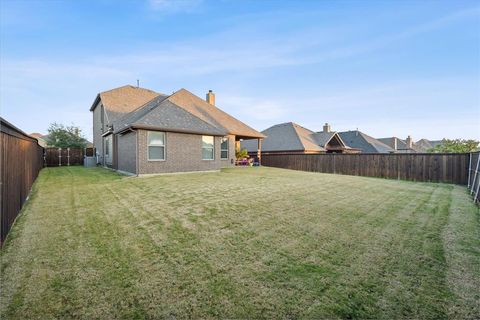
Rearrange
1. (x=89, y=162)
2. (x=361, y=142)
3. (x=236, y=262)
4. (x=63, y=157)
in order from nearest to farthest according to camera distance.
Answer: (x=236, y=262)
(x=89, y=162)
(x=63, y=157)
(x=361, y=142)

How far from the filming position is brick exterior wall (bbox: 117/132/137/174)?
11.4 meters

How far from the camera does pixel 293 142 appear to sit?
2523cm

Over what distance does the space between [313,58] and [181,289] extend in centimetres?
1672

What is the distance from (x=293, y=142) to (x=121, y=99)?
18098mm

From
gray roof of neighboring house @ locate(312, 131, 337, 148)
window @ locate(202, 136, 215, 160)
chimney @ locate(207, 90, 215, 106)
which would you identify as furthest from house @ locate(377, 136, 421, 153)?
window @ locate(202, 136, 215, 160)

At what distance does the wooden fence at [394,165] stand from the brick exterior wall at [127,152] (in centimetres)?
1456

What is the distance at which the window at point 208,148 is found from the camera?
1407 centimetres

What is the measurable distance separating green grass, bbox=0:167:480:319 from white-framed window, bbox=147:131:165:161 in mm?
5690

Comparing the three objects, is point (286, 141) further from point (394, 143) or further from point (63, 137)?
point (394, 143)

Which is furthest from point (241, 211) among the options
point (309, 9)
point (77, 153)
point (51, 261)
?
point (77, 153)

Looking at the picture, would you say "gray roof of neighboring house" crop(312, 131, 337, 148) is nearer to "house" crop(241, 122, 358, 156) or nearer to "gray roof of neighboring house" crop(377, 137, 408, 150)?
"house" crop(241, 122, 358, 156)

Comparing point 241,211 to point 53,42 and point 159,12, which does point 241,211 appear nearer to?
point 159,12

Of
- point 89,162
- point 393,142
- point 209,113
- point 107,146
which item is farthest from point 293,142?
point 393,142

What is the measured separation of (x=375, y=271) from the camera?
3023 mm
